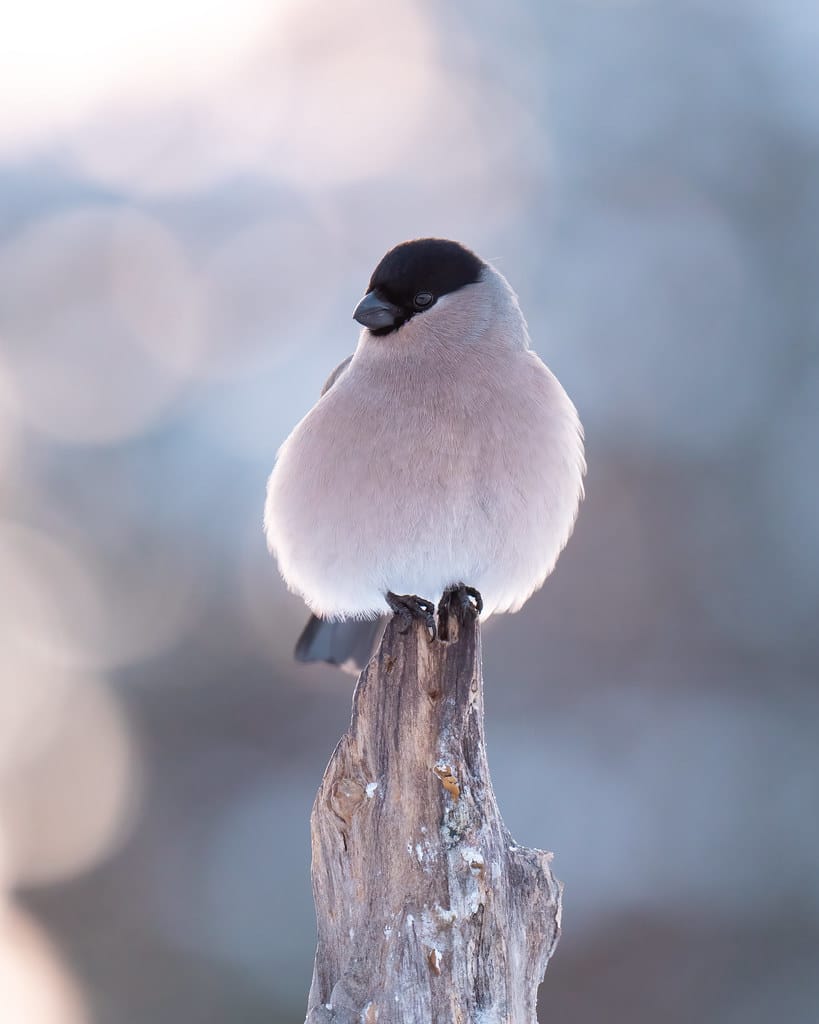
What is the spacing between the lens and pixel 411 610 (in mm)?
2617

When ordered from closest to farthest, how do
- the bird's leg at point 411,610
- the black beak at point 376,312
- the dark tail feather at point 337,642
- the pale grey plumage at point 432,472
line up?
1. the bird's leg at point 411,610
2. the pale grey plumage at point 432,472
3. the black beak at point 376,312
4. the dark tail feather at point 337,642

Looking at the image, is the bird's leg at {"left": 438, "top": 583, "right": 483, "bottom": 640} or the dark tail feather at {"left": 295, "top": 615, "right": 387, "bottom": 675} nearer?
the bird's leg at {"left": 438, "top": 583, "right": 483, "bottom": 640}

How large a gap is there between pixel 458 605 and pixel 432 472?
36 cm

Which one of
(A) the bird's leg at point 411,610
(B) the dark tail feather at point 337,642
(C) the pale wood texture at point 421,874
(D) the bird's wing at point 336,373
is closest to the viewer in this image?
(C) the pale wood texture at point 421,874

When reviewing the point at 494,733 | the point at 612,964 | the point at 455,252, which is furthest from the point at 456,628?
the point at 612,964

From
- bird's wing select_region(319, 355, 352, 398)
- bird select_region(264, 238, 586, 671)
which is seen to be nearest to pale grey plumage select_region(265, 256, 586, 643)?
bird select_region(264, 238, 586, 671)

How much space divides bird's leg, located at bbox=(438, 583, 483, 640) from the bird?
0.04 ft

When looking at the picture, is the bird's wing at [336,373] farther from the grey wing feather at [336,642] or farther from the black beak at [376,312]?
the black beak at [376,312]

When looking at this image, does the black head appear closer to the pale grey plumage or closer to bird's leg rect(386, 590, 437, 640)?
the pale grey plumage

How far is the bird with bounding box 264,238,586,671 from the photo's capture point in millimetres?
2695

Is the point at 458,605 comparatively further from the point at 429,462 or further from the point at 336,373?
the point at 336,373

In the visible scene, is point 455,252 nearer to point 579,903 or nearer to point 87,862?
point 579,903

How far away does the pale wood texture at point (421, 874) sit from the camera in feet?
6.71

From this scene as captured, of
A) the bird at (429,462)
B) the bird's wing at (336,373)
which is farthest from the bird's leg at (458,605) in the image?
the bird's wing at (336,373)
